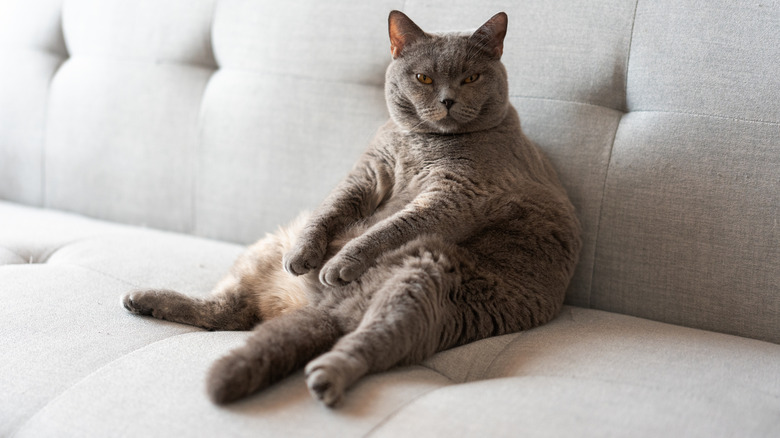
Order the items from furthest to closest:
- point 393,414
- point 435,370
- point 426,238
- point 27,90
Answer: point 27,90 → point 426,238 → point 435,370 → point 393,414

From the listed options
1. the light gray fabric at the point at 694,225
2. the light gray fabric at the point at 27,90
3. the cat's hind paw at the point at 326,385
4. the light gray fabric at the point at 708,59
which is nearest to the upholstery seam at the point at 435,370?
the cat's hind paw at the point at 326,385

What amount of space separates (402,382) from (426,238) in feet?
1.14

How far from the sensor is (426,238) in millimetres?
1407

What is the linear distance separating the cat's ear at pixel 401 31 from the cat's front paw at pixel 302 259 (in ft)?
1.71

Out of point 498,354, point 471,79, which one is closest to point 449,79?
point 471,79

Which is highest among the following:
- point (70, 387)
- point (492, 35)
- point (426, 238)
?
point (492, 35)

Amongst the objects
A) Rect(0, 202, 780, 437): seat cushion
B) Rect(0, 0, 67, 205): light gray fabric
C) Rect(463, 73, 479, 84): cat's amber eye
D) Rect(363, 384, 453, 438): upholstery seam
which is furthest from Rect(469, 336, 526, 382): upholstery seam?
Rect(0, 0, 67, 205): light gray fabric

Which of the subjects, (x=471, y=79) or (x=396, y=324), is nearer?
(x=396, y=324)

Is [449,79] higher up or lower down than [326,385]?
higher up

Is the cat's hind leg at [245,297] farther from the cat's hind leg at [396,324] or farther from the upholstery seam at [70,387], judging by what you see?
the cat's hind leg at [396,324]

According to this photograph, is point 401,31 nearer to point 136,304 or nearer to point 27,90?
point 136,304

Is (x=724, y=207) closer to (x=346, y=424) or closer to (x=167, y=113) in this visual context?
(x=346, y=424)

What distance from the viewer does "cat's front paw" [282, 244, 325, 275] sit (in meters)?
1.47

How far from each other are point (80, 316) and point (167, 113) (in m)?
0.97
